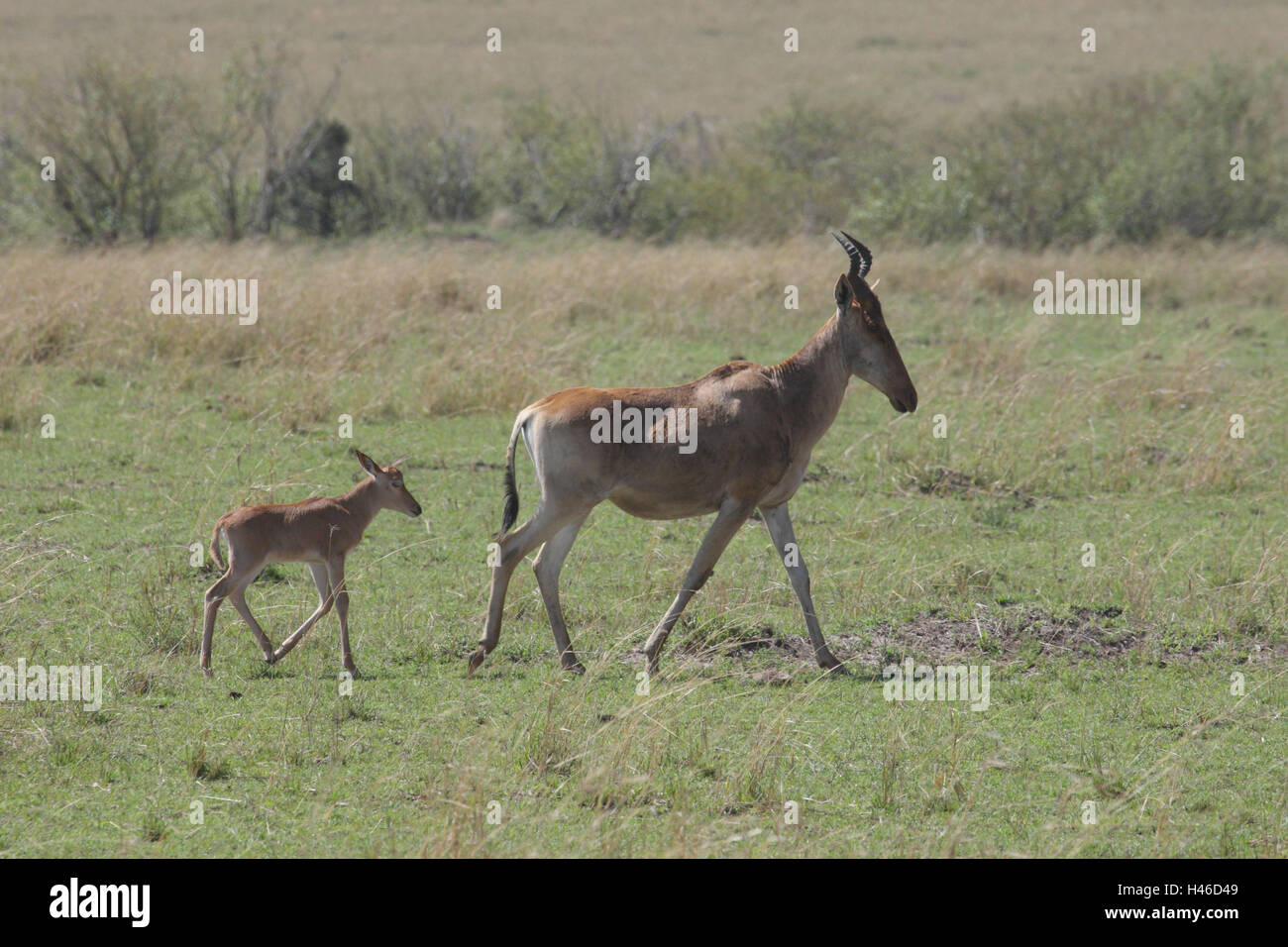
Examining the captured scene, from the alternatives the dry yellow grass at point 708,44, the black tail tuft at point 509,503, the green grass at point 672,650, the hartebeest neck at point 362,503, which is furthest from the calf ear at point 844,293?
the dry yellow grass at point 708,44

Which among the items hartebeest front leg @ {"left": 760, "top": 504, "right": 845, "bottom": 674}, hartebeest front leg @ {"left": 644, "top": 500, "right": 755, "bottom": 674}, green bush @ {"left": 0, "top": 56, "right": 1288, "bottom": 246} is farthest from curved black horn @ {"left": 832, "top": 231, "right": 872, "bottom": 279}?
green bush @ {"left": 0, "top": 56, "right": 1288, "bottom": 246}

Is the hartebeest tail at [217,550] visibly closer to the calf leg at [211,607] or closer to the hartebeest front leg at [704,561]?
the calf leg at [211,607]

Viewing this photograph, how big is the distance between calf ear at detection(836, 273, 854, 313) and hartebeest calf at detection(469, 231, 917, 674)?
0.10 meters

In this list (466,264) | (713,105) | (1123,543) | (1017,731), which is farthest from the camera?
(713,105)

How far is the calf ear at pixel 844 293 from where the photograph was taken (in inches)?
315

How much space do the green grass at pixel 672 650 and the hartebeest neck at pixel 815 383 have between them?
110 centimetres

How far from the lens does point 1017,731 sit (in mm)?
6879

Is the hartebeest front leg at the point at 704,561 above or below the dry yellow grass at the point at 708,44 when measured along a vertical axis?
below

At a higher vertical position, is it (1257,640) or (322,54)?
(322,54)

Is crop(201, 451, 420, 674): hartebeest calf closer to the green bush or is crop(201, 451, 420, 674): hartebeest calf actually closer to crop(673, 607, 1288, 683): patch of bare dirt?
crop(673, 607, 1288, 683): patch of bare dirt

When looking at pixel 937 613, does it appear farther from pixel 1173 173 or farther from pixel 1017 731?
pixel 1173 173

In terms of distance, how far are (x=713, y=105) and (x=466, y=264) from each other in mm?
38061

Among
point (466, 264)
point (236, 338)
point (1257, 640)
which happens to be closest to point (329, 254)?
point (466, 264)

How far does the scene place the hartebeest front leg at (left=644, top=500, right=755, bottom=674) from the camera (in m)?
7.55
